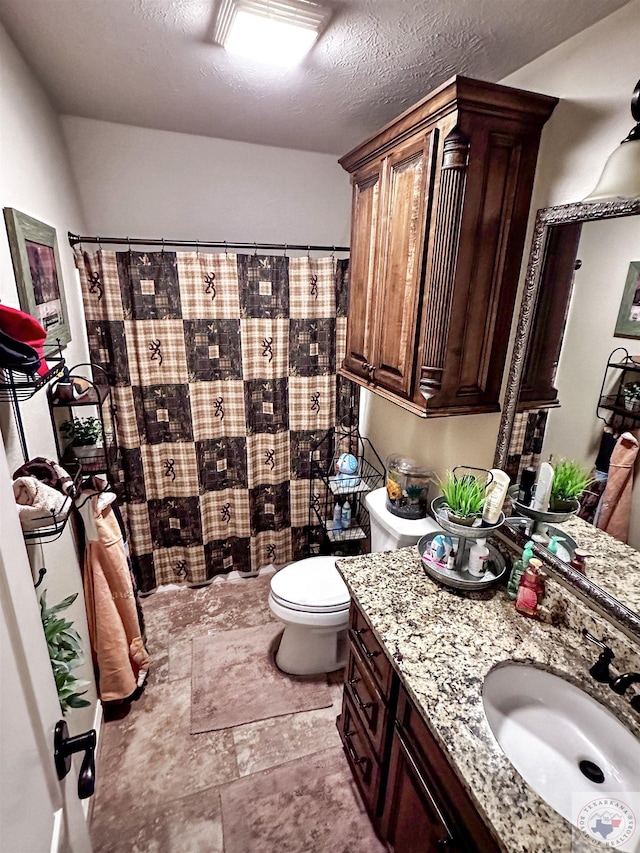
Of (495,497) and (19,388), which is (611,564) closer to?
(495,497)

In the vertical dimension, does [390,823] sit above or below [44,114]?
below

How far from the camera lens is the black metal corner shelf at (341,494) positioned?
2.43 m

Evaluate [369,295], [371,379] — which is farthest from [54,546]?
[369,295]

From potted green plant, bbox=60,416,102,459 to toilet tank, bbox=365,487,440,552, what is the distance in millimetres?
1184

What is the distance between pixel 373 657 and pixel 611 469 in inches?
34.8

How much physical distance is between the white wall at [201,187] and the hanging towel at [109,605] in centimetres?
143

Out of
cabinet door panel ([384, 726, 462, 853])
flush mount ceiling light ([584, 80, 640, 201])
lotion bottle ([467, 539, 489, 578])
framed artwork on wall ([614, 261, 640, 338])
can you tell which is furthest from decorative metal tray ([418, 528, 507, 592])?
flush mount ceiling light ([584, 80, 640, 201])

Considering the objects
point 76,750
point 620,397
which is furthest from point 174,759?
point 620,397

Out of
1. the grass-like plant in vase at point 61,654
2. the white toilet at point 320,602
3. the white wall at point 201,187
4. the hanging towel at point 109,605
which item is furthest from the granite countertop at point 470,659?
the white wall at point 201,187

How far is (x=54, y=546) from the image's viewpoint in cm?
134

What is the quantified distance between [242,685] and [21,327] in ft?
5.85

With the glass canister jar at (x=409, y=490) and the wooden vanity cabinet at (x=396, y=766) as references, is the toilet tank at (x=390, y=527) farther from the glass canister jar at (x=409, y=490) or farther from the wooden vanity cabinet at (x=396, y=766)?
the wooden vanity cabinet at (x=396, y=766)

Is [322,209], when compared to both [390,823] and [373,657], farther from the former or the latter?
[390,823]

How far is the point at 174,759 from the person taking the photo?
1647 millimetres
